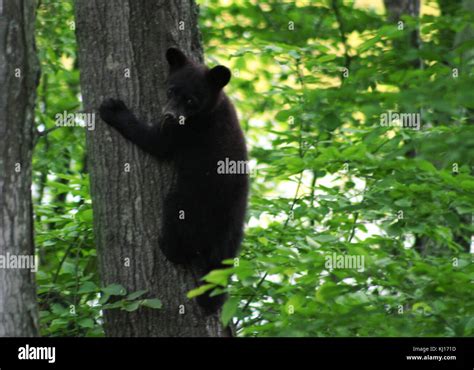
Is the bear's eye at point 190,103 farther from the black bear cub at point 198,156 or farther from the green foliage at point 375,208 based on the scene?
the green foliage at point 375,208

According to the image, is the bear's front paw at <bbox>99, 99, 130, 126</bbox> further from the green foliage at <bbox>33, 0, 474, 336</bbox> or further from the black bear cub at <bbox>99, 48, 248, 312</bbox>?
the green foliage at <bbox>33, 0, 474, 336</bbox>

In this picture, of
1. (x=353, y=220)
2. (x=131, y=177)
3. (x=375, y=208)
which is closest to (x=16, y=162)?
(x=131, y=177)

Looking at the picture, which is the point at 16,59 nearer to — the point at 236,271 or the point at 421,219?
the point at 236,271

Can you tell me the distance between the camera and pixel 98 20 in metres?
4.67

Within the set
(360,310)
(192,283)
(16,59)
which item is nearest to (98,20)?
(16,59)

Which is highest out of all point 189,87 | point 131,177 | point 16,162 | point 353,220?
point 189,87

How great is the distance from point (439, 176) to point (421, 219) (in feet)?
1.90

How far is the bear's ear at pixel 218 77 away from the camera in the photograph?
227 inches

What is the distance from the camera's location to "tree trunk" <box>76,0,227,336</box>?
4629mm

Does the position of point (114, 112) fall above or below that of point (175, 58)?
below

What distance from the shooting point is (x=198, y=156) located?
5.35 meters

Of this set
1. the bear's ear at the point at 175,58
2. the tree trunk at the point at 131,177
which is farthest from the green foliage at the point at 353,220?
the bear's ear at the point at 175,58

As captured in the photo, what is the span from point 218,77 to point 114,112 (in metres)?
1.40

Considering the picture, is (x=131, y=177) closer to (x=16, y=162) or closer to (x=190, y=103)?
(x=16, y=162)
